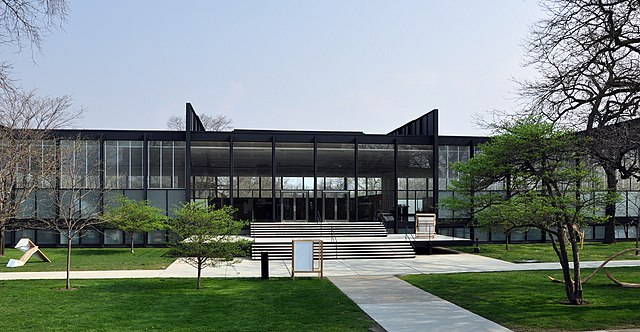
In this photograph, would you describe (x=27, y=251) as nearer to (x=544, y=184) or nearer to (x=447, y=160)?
(x=544, y=184)

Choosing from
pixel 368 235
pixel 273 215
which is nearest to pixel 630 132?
pixel 368 235

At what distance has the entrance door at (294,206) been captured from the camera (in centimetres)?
3816

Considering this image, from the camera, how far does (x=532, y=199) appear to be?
1412 cm

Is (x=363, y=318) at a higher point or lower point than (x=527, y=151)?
lower

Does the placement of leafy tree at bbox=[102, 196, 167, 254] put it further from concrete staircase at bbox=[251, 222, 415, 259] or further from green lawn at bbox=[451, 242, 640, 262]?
green lawn at bbox=[451, 242, 640, 262]

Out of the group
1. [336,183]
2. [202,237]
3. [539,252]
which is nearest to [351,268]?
[202,237]

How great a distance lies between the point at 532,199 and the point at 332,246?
15.3 meters

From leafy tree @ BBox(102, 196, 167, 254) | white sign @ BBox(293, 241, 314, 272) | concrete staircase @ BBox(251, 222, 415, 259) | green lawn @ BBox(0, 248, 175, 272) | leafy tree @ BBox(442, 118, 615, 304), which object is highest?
leafy tree @ BBox(442, 118, 615, 304)

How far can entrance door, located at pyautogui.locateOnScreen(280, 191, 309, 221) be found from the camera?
38.2 meters

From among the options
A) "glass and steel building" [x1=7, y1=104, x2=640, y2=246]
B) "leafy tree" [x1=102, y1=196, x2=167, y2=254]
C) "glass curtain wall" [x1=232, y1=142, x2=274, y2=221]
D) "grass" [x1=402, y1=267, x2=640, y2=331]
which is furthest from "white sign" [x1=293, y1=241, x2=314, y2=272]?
"glass curtain wall" [x1=232, y1=142, x2=274, y2=221]

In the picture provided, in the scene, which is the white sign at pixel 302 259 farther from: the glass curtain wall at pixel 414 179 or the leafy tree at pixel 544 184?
the glass curtain wall at pixel 414 179

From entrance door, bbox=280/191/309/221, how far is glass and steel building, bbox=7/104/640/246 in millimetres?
65

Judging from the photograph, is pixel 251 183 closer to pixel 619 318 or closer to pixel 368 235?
pixel 368 235

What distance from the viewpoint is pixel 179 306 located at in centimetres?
1423
